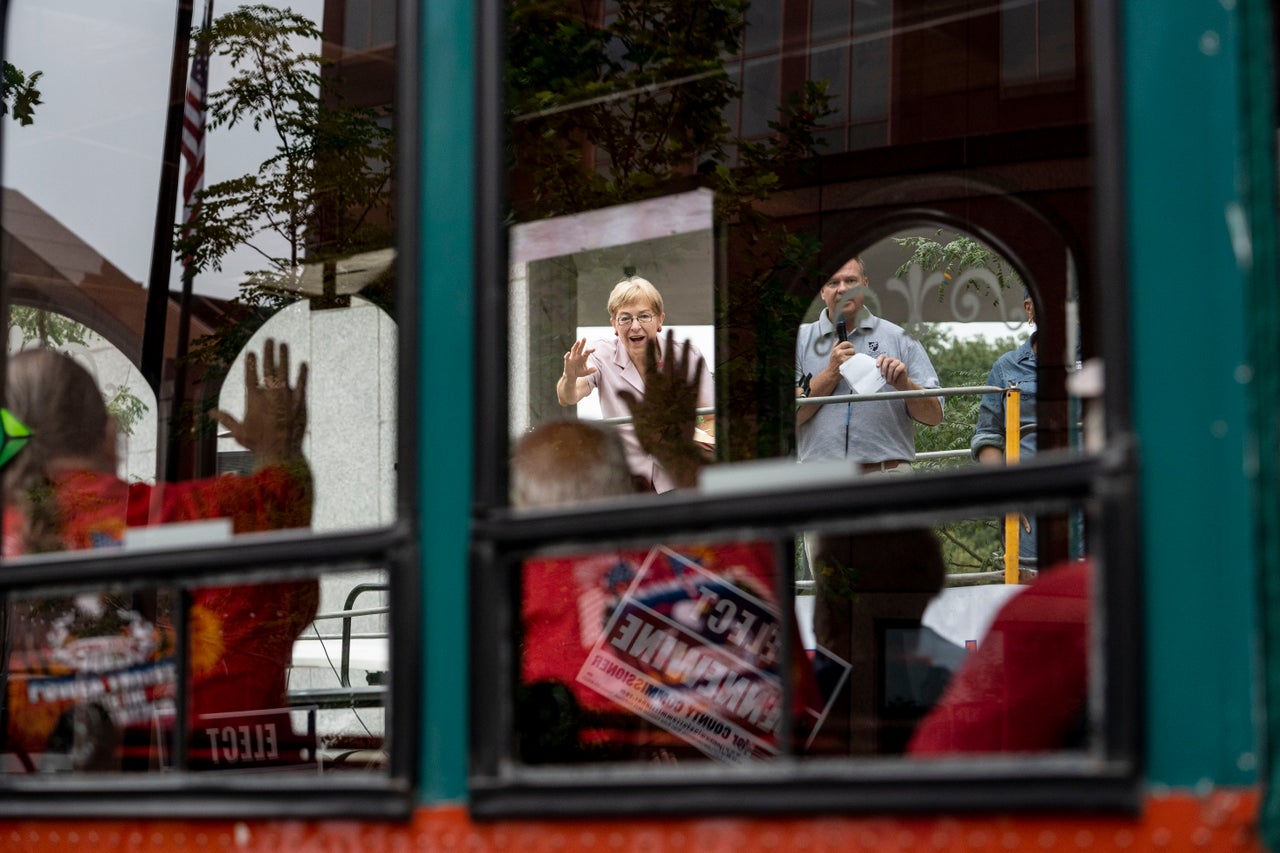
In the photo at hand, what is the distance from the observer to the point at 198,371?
309 centimetres

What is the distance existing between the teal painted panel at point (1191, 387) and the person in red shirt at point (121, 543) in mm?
1161

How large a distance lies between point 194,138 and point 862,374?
1951 millimetres

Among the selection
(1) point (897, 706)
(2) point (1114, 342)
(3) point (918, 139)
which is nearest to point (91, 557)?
(2) point (1114, 342)

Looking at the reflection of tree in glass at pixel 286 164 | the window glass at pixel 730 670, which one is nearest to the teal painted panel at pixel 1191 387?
the window glass at pixel 730 670

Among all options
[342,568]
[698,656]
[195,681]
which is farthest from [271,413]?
[342,568]

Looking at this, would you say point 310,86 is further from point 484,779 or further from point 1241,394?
point 1241,394

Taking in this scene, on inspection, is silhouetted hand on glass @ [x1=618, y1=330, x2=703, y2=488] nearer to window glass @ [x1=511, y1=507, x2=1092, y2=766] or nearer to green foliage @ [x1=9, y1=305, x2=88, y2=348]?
window glass @ [x1=511, y1=507, x2=1092, y2=766]

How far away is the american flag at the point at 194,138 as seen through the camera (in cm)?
314

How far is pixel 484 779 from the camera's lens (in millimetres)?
1423

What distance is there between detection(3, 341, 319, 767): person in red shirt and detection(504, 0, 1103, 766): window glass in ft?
1.65

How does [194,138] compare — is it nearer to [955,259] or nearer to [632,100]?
[632,100]

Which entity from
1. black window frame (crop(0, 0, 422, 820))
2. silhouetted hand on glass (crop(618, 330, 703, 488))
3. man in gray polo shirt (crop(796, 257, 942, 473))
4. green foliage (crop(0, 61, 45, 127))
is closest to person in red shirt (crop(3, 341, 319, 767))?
black window frame (crop(0, 0, 422, 820))

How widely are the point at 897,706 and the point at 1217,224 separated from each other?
1.60m

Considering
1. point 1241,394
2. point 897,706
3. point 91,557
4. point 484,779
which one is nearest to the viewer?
point 1241,394
